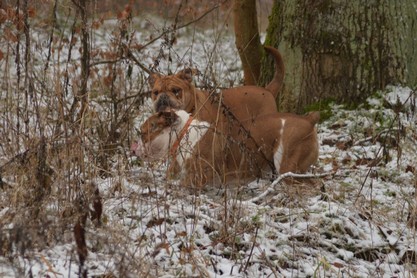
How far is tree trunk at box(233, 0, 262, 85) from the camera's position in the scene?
8.84 m

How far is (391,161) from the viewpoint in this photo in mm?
6660

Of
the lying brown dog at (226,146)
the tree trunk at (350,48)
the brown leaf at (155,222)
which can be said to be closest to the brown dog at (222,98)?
the tree trunk at (350,48)

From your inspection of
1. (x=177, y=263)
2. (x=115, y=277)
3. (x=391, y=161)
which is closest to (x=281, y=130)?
(x=391, y=161)

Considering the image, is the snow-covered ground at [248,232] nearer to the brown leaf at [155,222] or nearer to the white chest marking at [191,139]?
the brown leaf at [155,222]

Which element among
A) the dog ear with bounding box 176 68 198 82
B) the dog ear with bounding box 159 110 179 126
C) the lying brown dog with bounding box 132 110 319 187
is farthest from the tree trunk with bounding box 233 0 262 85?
the dog ear with bounding box 159 110 179 126

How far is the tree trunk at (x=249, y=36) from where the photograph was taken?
884 centimetres

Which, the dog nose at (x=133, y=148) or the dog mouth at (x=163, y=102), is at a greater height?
the dog mouth at (x=163, y=102)

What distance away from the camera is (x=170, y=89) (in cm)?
736

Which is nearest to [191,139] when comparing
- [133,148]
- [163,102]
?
[133,148]

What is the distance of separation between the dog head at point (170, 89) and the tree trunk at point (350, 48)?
1265 millimetres

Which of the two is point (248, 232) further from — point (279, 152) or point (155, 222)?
point (279, 152)

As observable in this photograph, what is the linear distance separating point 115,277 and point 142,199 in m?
1.01

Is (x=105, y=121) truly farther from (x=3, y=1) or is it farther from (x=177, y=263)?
(x=177, y=263)

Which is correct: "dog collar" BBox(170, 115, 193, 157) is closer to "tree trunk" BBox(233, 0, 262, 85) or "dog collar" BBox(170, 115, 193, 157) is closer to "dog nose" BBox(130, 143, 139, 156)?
"dog nose" BBox(130, 143, 139, 156)
